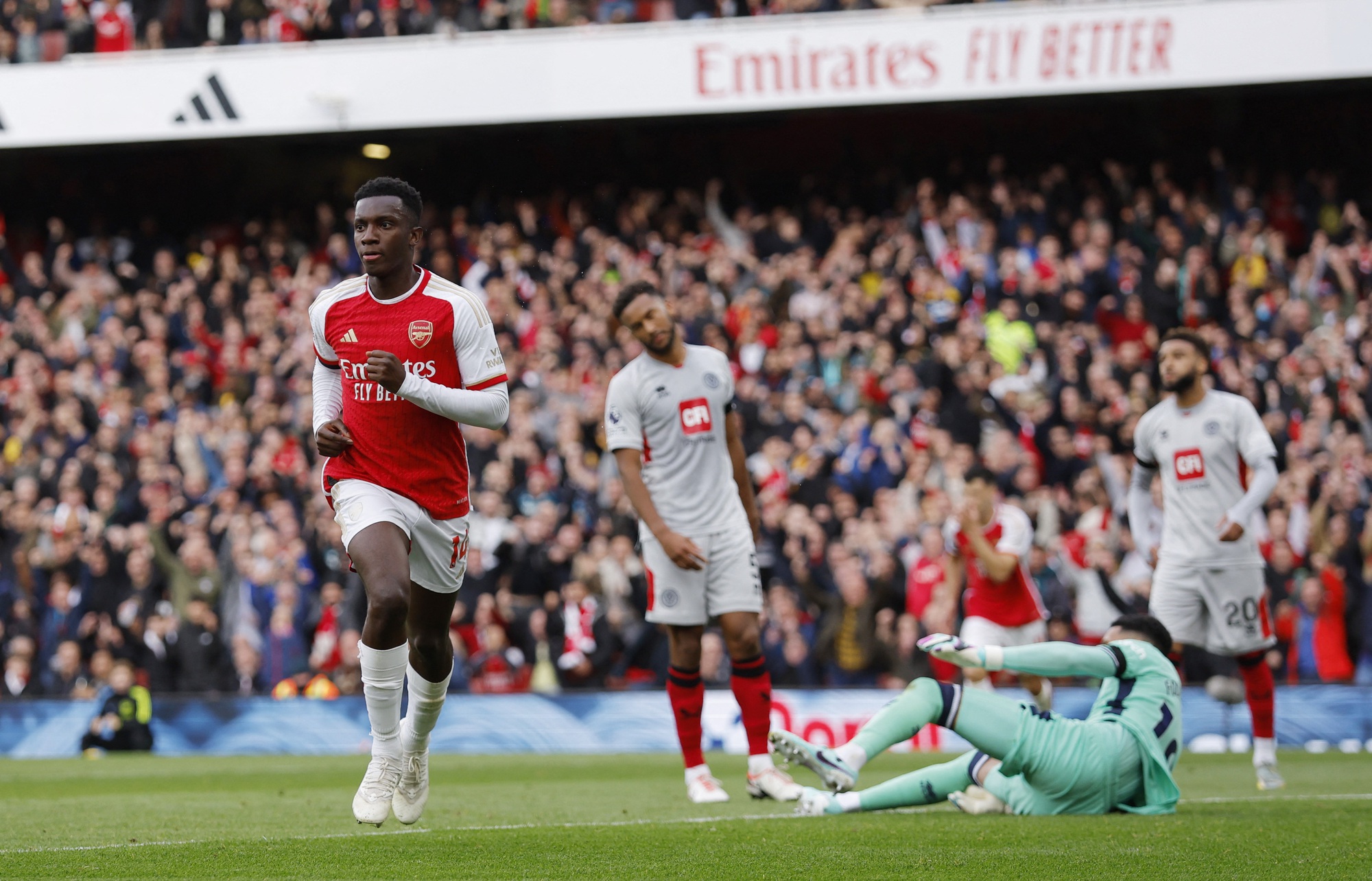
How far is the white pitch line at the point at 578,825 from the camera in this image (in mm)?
5934

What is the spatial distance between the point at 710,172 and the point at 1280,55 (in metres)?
7.48

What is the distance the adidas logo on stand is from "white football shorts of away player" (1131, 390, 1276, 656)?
1398 cm

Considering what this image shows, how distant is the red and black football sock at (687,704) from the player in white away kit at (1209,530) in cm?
293

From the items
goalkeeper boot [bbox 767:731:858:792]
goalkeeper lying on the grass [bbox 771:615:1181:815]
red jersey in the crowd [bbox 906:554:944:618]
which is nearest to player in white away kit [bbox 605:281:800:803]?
goalkeeper lying on the grass [bbox 771:615:1181:815]

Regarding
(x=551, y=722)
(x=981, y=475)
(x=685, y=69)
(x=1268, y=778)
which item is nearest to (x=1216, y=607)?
(x=1268, y=778)

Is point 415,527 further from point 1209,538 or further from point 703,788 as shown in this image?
point 1209,538

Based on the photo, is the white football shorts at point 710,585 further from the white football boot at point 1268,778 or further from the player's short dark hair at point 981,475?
the white football boot at point 1268,778

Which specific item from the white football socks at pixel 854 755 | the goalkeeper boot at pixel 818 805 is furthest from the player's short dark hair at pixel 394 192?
the goalkeeper boot at pixel 818 805

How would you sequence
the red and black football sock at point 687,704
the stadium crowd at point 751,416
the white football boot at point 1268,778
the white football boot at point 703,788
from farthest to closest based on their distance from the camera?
the stadium crowd at point 751,416 < the white football boot at point 1268,778 < the red and black football sock at point 687,704 < the white football boot at point 703,788

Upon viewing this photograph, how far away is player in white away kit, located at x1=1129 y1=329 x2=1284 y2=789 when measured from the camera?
8938 millimetres

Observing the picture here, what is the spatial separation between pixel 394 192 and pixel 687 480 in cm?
259

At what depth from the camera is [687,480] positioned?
813 cm

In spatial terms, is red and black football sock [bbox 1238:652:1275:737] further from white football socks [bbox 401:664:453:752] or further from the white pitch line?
white football socks [bbox 401:664:453:752]

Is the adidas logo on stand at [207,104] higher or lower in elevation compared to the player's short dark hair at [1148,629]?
higher
